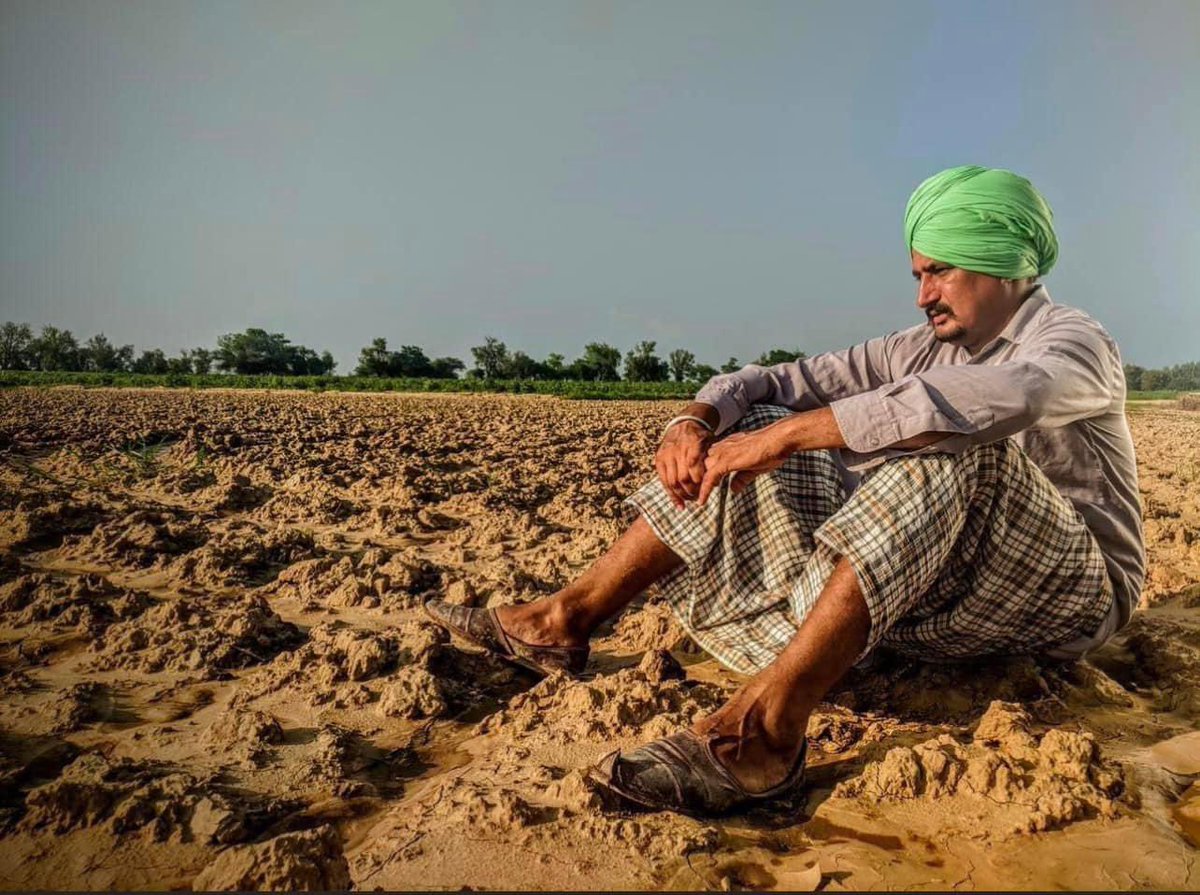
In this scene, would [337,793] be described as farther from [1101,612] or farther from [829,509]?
[1101,612]

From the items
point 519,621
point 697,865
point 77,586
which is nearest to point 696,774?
point 697,865

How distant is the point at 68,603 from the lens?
2.71m

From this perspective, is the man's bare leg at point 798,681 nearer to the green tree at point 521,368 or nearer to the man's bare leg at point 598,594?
the man's bare leg at point 598,594

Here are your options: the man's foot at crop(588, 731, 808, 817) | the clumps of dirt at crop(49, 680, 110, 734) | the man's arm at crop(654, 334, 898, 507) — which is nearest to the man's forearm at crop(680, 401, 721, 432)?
the man's arm at crop(654, 334, 898, 507)

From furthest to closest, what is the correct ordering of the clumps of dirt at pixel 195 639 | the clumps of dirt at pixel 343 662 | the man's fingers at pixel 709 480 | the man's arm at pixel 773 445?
the clumps of dirt at pixel 195 639 → the clumps of dirt at pixel 343 662 → the man's fingers at pixel 709 480 → the man's arm at pixel 773 445

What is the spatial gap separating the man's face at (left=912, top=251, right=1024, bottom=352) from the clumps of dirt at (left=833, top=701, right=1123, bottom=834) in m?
1.02

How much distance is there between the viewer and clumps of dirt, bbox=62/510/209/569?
3330 mm

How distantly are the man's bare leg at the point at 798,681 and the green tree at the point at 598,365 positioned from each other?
56944 mm

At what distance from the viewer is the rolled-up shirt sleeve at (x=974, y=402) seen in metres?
1.52

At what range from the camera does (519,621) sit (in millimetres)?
2227

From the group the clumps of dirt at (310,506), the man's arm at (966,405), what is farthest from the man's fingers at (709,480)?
the clumps of dirt at (310,506)

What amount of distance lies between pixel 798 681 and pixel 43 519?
3.79 metres

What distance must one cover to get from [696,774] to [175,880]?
0.92m

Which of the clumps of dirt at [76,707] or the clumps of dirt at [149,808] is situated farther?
the clumps of dirt at [76,707]
